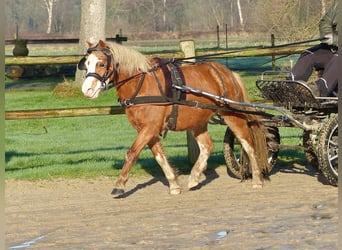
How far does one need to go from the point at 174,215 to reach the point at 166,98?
1654mm

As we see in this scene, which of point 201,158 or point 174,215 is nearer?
point 174,215

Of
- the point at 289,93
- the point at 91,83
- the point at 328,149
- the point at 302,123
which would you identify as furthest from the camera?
the point at 289,93

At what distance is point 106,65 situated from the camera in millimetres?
8930

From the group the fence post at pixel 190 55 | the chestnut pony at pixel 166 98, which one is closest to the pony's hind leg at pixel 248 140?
the chestnut pony at pixel 166 98

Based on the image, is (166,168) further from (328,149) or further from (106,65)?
(328,149)

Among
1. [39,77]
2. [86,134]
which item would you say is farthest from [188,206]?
[39,77]

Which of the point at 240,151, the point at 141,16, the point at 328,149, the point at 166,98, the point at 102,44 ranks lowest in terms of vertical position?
the point at 141,16

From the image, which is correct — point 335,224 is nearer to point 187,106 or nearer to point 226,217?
point 226,217

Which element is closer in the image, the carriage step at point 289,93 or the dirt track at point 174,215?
the dirt track at point 174,215

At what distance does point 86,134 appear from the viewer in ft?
51.0

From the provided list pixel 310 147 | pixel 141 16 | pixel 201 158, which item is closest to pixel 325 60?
pixel 310 147

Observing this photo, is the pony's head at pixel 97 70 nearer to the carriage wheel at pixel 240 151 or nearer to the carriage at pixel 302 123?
the carriage at pixel 302 123

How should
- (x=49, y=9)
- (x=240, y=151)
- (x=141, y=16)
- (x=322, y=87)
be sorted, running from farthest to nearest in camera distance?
(x=141, y=16) < (x=49, y=9) < (x=240, y=151) < (x=322, y=87)

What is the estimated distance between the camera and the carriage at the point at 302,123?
30.1ft
